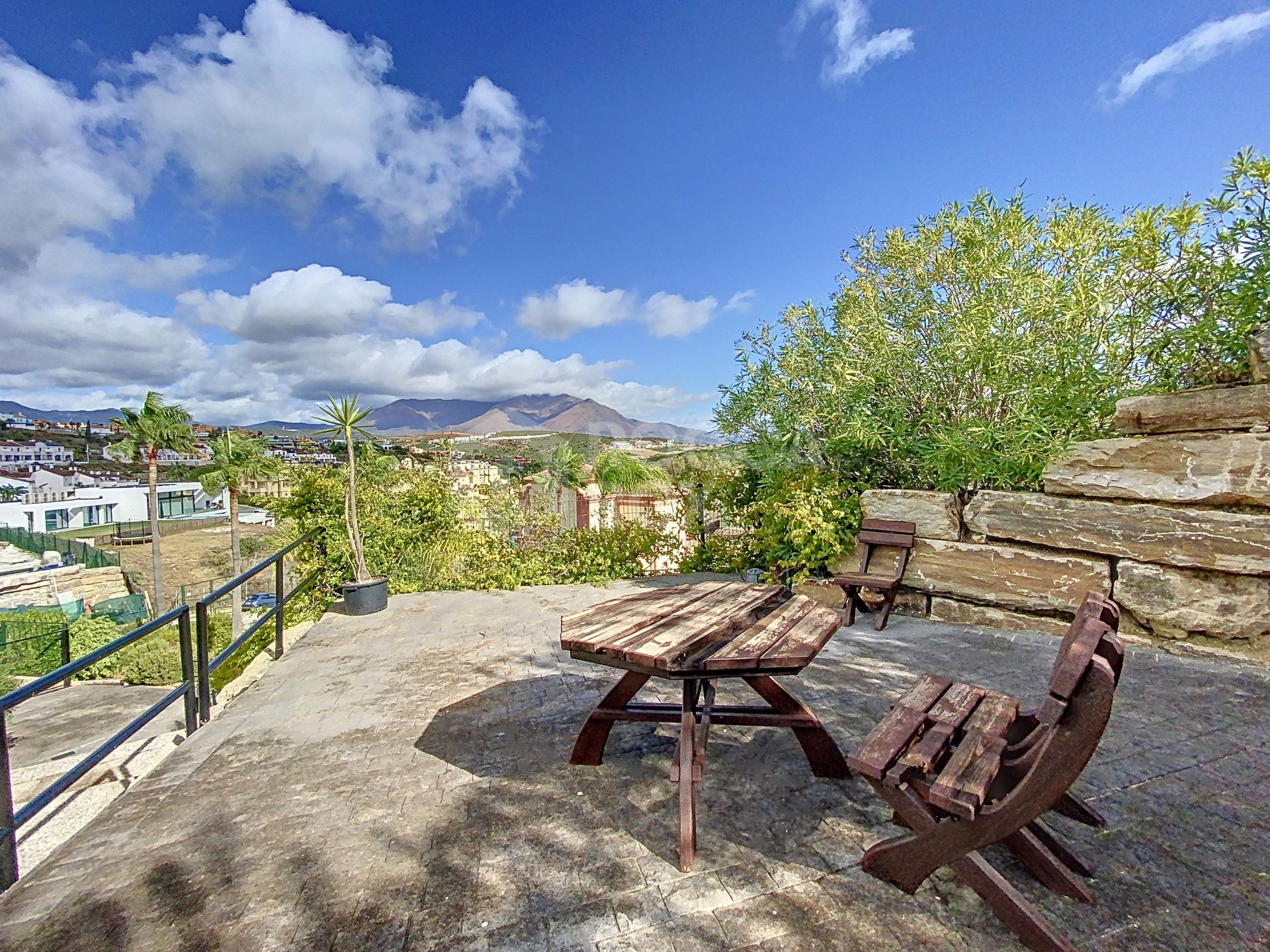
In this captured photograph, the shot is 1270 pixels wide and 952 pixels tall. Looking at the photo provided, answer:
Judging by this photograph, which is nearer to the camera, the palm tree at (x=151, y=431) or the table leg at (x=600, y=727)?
the table leg at (x=600, y=727)

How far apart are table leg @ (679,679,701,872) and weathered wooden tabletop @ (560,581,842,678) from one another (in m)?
0.21

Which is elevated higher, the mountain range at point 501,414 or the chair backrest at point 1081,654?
the mountain range at point 501,414

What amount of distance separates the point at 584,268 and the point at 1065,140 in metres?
13.5

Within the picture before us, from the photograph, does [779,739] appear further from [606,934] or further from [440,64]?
[440,64]

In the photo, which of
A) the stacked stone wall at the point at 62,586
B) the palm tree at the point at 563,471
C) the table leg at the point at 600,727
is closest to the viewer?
the table leg at the point at 600,727

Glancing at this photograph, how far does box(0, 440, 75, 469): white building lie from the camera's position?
53.6 metres

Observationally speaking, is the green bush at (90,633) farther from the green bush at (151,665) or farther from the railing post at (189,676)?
the railing post at (189,676)

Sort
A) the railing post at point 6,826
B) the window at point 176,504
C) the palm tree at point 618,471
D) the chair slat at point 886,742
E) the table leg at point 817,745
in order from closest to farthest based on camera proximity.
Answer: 1. the chair slat at point 886,742
2. the railing post at point 6,826
3. the table leg at point 817,745
4. the palm tree at point 618,471
5. the window at point 176,504

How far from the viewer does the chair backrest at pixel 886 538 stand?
4340 mm

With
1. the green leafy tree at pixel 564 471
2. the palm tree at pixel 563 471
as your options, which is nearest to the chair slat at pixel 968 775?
the palm tree at pixel 563 471

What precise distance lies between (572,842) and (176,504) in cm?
6894

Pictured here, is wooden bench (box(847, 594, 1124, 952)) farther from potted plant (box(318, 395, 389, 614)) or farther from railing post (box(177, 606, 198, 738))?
potted plant (box(318, 395, 389, 614))

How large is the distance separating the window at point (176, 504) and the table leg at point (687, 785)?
65.4 m

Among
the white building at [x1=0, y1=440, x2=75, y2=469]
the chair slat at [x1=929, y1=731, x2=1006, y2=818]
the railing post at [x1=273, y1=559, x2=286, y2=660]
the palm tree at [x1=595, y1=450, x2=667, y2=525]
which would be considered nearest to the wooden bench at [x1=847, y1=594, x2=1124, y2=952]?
the chair slat at [x1=929, y1=731, x2=1006, y2=818]
